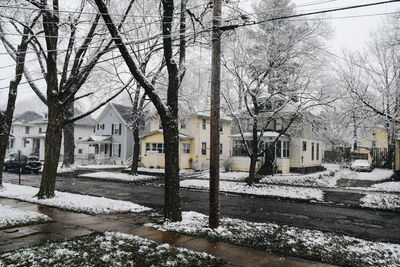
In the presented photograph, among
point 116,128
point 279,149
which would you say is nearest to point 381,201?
point 279,149

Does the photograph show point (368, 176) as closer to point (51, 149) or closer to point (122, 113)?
point (51, 149)

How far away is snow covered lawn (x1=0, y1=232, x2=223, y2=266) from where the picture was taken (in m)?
6.21

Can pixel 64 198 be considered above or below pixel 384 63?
below

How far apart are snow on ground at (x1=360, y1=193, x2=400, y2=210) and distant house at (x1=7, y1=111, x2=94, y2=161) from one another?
43410 mm

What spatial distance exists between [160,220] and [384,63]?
815 inches

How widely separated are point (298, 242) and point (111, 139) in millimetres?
39406

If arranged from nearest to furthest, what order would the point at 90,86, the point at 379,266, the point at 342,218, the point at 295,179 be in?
1. the point at 379,266
2. the point at 342,218
3. the point at 295,179
4. the point at 90,86

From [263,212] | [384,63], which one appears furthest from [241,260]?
[384,63]

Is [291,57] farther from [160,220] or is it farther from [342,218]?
[160,220]

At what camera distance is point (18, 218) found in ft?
31.7

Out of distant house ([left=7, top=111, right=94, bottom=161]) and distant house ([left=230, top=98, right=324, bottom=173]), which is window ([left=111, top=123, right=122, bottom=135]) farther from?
distant house ([left=230, top=98, right=324, bottom=173])

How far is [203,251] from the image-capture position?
732 centimetres

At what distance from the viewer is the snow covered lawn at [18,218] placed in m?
9.19

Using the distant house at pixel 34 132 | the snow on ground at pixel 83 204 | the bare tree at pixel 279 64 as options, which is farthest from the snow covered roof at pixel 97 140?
the snow on ground at pixel 83 204
